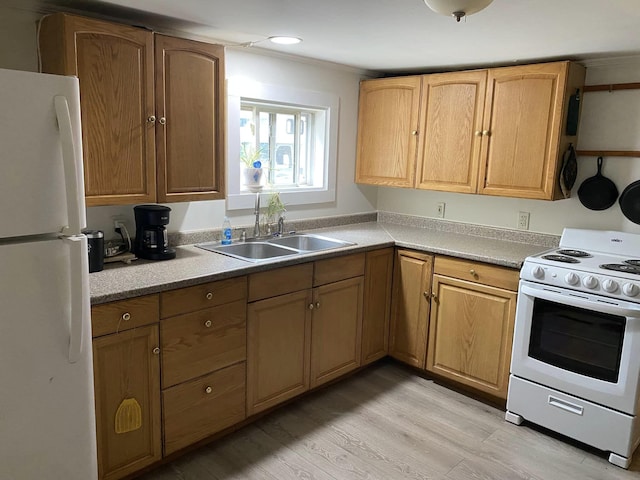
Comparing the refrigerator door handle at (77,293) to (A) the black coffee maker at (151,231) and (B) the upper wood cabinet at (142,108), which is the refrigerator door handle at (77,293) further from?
(A) the black coffee maker at (151,231)

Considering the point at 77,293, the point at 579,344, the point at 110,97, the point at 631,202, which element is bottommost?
the point at 579,344

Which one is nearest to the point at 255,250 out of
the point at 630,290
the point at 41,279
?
the point at 41,279

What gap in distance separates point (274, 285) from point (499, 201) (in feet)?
5.69

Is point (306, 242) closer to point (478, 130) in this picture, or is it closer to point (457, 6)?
point (478, 130)

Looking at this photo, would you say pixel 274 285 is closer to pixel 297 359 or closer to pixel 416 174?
pixel 297 359

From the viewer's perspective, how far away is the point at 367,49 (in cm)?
275

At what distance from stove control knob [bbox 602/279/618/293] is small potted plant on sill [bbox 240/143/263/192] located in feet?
6.47

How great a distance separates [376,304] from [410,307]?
0.74ft

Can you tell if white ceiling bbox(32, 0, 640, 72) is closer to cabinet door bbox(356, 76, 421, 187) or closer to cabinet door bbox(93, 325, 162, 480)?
cabinet door bbox(356, 76, 421, 187)

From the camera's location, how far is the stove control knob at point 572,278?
2.37 meters

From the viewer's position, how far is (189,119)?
2328 millimetres

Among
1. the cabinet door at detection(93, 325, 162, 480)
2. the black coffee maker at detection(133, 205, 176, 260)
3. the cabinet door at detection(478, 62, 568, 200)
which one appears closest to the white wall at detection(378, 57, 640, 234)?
the cabinet door at detection(478, 62, 568, 200)

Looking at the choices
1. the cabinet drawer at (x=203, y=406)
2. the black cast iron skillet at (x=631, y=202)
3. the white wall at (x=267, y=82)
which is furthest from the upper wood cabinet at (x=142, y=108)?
the black cast iron skillet at (x=631, y=202)

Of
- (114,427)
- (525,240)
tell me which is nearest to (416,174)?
(525,240)
